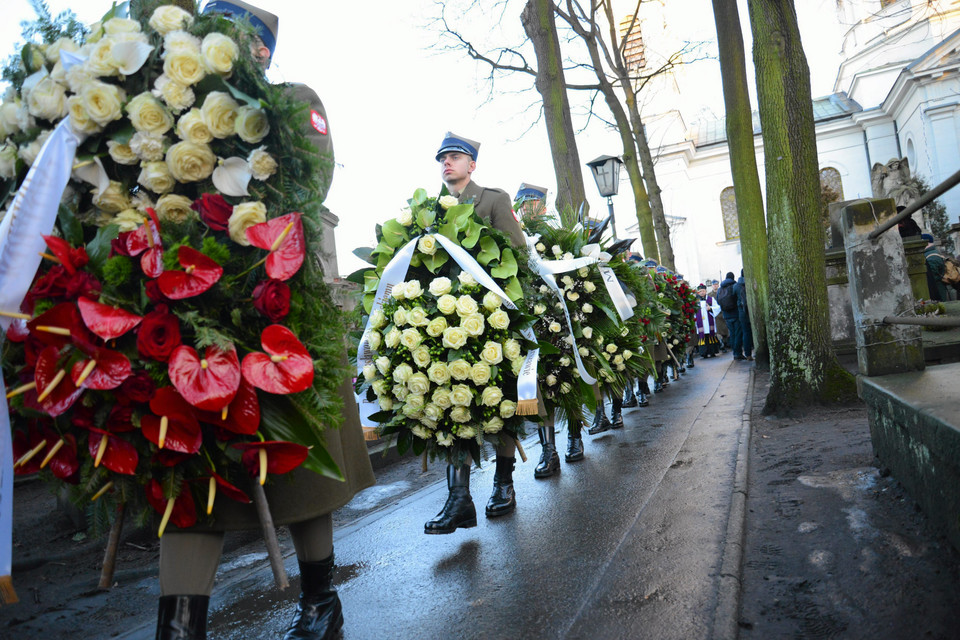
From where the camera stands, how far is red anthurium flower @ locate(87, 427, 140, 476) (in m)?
2.17

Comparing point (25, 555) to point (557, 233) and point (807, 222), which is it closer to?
point (557, 233)

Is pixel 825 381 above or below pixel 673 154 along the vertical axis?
below

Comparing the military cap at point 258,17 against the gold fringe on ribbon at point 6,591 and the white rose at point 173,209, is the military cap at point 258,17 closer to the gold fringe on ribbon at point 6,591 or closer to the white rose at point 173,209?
the white rose at point 173,209

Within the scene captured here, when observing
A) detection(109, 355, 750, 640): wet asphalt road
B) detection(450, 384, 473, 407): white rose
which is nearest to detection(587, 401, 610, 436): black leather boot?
detection(109, 355, 750, 640): wet asphalt road

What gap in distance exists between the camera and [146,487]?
225cm

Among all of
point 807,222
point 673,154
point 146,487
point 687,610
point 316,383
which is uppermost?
point 673,154

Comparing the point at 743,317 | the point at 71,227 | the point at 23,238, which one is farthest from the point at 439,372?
the point at 743,317

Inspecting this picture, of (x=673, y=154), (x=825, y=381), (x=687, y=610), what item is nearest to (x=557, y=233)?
(x=825, y=381)

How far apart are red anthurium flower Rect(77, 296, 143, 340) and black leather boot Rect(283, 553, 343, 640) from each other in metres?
1.17

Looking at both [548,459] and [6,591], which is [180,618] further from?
[548,459]

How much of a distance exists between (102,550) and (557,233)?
4.08 meters

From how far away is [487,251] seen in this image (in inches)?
171

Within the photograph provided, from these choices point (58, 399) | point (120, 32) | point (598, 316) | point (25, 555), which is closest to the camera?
point (58, 399)

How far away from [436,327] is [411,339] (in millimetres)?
159
